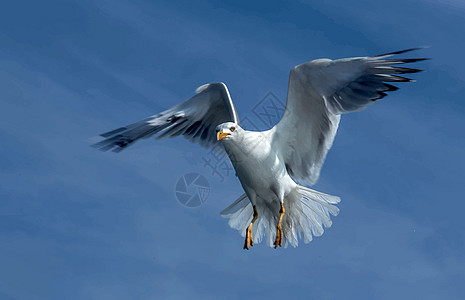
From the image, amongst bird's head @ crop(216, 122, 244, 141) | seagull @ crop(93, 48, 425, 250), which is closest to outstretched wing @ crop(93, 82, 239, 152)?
seagull @ crop(93, 48, 425, 250)

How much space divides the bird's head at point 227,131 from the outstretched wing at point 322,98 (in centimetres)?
A: 73

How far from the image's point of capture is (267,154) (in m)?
8.81

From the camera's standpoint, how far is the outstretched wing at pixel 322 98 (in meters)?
8.37

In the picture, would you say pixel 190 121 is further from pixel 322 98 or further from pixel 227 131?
pixel 322 98

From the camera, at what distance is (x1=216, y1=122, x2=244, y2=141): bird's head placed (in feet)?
27.6

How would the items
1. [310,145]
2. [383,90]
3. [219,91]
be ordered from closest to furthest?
[383,90]
[310,145]
[219,91]

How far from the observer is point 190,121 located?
1003 cm

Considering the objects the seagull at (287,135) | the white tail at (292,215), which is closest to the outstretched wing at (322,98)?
the seagull at (287,135)

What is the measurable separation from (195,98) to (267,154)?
1.77 m

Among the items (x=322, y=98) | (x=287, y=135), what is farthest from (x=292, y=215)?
(x=322, y=98)

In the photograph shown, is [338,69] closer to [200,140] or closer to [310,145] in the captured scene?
[310,145]

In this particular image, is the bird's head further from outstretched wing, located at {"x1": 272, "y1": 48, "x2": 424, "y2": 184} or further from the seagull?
outstretched wing, located at {"x1": 272, "y1": 48, "x2": 424, "y2": 184}

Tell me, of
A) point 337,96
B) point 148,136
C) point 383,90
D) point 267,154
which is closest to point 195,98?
point 148,136

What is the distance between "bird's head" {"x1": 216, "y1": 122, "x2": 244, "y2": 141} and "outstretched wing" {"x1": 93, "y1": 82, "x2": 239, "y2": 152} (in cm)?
96
